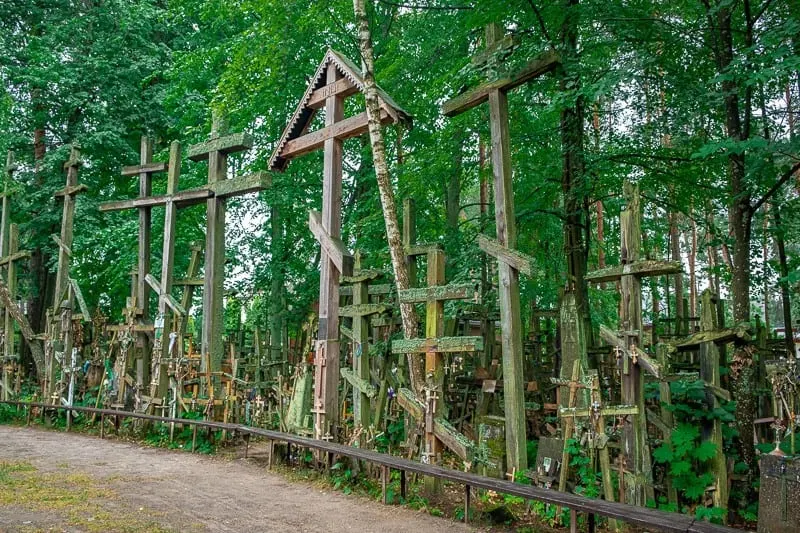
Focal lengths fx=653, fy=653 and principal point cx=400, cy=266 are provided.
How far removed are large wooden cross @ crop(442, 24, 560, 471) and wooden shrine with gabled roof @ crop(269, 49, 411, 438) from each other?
44.5 inches

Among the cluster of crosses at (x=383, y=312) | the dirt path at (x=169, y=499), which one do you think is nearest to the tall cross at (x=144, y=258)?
the cluster of crosses at (x=383, y=312)

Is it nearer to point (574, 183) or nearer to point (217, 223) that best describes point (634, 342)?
point (574, 183)

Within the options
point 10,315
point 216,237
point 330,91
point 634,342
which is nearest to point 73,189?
point 10,315

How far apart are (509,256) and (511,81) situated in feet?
7.12

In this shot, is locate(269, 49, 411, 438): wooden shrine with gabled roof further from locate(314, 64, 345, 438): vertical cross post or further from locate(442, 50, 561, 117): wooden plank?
locate(442, 50, 561, 117): wooden plank

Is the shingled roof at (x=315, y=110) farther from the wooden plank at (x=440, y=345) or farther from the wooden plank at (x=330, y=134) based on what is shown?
the wooden plank at (x=440, y=345)

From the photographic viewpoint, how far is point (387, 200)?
815 centimetres

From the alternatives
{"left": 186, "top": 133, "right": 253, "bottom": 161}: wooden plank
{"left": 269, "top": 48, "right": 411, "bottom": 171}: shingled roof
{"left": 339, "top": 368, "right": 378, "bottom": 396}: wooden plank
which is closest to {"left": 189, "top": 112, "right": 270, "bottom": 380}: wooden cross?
{"left": 186, "top": 133, "right": 253, "bottom": 161}: wooden plank

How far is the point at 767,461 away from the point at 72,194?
45.7 feet

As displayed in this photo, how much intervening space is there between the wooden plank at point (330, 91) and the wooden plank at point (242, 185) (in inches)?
51.2

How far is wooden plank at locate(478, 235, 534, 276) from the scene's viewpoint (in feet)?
23.9

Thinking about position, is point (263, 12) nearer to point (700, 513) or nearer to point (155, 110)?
point (155, 110)

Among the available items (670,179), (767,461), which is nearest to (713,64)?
(670,179)

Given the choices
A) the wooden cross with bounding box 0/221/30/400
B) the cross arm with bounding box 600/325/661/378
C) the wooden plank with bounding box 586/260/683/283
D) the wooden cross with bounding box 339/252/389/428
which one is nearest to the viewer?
the cross arm with bounding box 600/325/661/378
